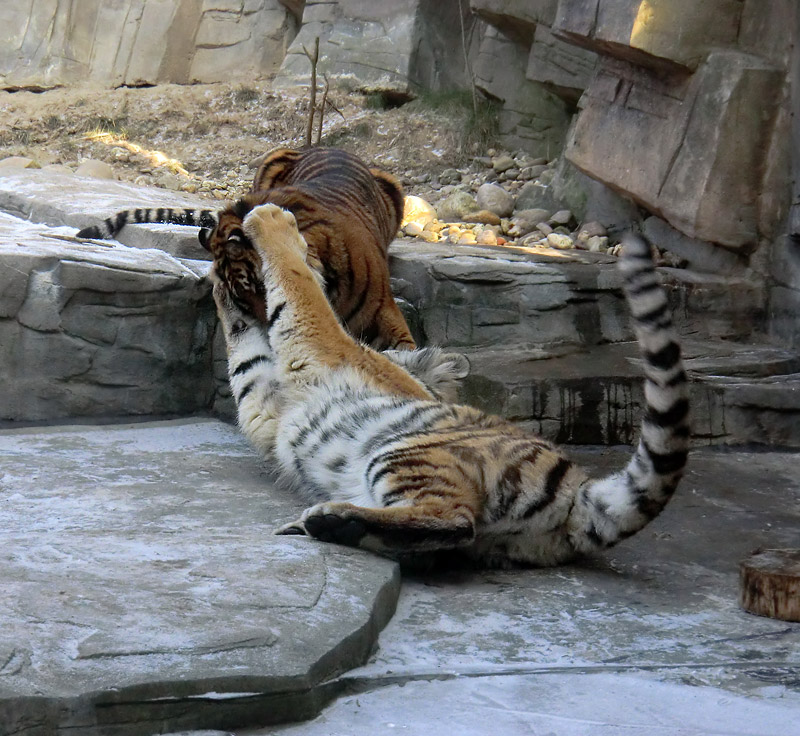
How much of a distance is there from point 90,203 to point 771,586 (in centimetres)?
416

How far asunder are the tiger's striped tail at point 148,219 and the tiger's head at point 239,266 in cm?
121

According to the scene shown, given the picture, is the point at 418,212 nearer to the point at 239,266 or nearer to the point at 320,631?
the point at 239,266

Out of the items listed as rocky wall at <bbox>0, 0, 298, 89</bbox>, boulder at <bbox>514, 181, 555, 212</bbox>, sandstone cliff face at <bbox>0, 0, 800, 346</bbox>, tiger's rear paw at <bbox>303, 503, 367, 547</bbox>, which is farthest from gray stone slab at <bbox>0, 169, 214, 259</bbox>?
rocky wall at <bbox>0, 0, 298, 89</bbox>

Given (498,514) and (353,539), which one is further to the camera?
(498,514)

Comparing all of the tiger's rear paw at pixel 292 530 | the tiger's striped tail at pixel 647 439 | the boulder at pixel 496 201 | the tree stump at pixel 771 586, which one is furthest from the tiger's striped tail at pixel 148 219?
the tree stump at pixel 771 586

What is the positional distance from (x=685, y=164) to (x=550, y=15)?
8.59 ft

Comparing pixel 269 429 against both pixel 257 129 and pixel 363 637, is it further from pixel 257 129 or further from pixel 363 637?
pixel 257 129

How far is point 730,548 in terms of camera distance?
344cm

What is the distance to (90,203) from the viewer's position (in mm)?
5750

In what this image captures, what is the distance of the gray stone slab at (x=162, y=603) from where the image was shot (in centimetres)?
195

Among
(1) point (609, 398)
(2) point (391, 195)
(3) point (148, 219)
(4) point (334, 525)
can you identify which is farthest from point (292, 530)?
(2) point (391, 195)

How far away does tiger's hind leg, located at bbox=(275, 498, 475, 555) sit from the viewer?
2.76 m

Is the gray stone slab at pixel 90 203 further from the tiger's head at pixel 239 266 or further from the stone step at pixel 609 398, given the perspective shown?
the stone step at pixel 609 398

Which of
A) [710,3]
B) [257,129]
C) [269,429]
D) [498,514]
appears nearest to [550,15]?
[710,3]
